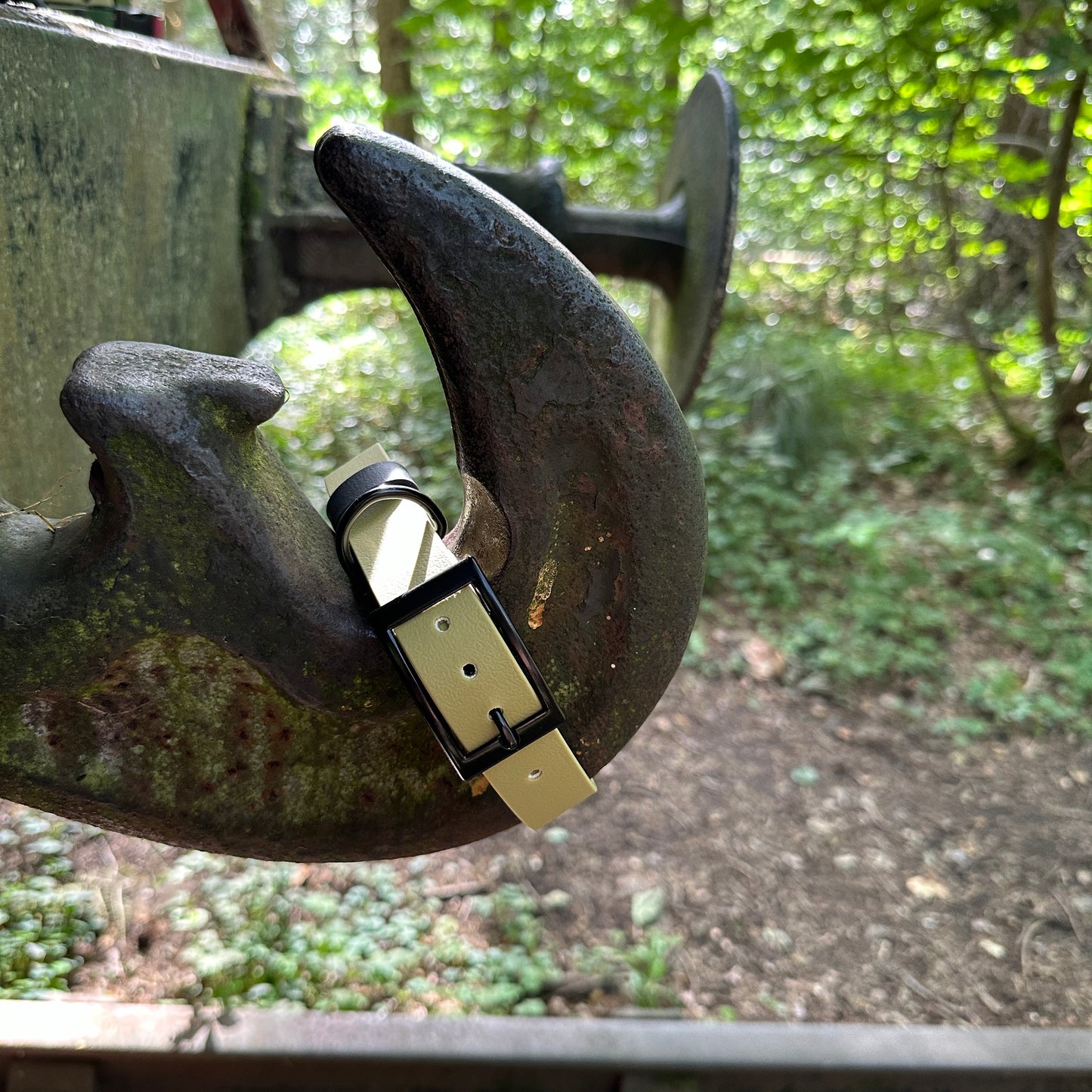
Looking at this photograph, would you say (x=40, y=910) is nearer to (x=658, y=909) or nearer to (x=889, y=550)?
(x=658, y=909)

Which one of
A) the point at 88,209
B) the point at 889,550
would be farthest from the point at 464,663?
the point at 889,550

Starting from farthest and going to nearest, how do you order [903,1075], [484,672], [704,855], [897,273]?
[897,273] → [704,855] → [903,1075] → [484,672]

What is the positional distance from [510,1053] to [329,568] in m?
1.14

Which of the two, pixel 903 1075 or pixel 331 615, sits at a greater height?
pixel 331 615

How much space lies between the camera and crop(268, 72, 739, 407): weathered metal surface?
1.91 meters

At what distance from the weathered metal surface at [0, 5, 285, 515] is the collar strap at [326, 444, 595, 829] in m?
0.36

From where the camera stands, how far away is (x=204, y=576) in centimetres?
82

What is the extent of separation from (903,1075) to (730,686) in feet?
6.27

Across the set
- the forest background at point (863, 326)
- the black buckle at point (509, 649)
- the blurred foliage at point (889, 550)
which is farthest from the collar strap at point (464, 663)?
the blurred foliage at point (889, 550)

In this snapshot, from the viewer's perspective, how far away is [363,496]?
2.92 ft

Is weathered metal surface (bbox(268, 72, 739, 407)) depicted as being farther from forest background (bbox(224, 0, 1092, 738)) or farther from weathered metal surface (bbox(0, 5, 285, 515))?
forest background (bbox(224, 0, 1092, 738))

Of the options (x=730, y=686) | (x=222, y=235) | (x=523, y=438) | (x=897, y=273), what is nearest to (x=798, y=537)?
(x=730, y=686)

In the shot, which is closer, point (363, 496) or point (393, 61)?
point (363, 496)

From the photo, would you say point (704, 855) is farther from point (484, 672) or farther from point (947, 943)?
point (484, 672)
